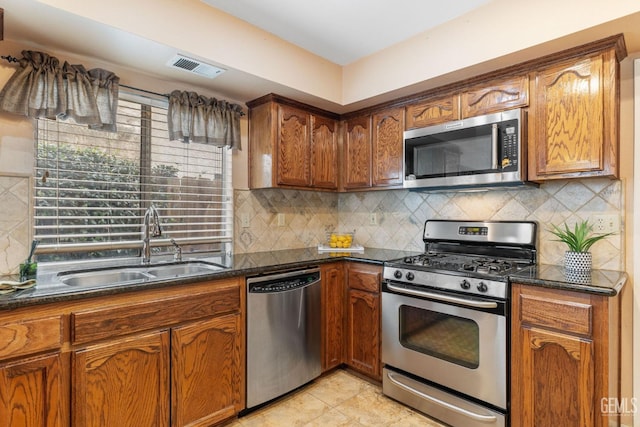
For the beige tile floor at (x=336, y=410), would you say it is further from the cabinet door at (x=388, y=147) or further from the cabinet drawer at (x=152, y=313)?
the cabinet door at (x=388, y=147)

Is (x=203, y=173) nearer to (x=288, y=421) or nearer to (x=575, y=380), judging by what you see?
(x=288, y=421)

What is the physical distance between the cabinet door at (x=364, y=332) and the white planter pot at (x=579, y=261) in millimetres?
1178

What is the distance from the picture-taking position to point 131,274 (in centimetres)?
203

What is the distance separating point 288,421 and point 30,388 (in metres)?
1.33

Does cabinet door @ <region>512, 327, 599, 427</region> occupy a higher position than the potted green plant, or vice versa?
the potted green plant

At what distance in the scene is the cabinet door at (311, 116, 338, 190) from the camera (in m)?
2.88

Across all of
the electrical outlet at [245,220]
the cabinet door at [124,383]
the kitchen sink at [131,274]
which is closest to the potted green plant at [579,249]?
the kitchen sink at [131,274]

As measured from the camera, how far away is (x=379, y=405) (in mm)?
2240

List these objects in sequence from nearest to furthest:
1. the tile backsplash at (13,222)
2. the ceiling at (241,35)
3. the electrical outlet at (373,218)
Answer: the ceiling at (241,35) → the tile backsplash at (13,222) → the electrical outlet at (373,218)

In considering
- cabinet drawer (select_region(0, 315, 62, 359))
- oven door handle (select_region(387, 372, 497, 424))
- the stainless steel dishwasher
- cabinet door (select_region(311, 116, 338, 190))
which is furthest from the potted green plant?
cabinet drawer (select_region(0, 315, 62, 359))

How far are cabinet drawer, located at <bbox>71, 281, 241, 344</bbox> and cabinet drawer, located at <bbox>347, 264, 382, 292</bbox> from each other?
936mm

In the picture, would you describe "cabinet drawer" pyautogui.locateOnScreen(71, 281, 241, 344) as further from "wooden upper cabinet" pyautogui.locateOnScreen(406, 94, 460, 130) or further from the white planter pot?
the white planter pot

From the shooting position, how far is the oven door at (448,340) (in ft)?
5.91

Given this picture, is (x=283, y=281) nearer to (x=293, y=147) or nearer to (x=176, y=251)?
(x=176, y=251)
